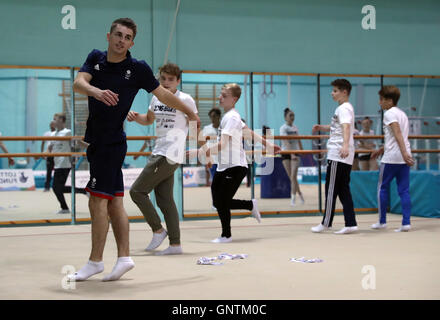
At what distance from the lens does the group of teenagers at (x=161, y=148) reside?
3.23 m

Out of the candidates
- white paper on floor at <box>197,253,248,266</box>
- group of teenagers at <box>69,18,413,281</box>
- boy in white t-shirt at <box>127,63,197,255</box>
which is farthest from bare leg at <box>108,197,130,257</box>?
boy in white t-shirt at <box>127,63,197,255</box>

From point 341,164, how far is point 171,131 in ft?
6.56

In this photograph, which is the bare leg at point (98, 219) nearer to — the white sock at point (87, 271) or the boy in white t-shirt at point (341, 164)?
the white sock at point (87, 271)

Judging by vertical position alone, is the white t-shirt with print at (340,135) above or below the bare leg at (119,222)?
above

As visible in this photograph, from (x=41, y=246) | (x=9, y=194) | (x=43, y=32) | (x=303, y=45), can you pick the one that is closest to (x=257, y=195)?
(x=303, y=45)

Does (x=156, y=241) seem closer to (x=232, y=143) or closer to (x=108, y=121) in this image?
(x=232, y=143)

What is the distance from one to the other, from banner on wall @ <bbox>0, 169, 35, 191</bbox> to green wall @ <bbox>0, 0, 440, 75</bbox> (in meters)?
Answer: 2.19

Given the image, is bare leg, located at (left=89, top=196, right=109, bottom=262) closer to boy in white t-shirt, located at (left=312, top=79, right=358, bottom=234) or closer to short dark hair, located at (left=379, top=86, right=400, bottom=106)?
boy in white t-shirt, located at (left=312, top=79, right=358, bottom=234)

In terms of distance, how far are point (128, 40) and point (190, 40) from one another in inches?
153

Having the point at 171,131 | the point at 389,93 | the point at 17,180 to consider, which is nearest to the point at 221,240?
the point at 171,131

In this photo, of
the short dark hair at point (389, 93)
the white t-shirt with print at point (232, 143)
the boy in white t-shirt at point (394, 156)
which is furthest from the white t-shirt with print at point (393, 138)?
the white t-shirt with print at point (232, 143)

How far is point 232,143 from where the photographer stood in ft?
15.9

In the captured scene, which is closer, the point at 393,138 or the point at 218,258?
the point at 218,258

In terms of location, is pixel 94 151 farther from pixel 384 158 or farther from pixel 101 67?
pixel 384 158
